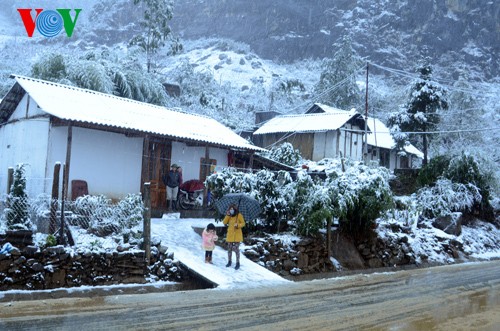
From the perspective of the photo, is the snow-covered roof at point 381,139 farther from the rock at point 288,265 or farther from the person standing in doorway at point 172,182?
the rock at point 288,265

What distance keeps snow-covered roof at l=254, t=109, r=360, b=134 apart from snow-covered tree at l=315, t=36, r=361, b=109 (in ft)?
58.1

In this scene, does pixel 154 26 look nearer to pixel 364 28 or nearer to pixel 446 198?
pixel 446 198

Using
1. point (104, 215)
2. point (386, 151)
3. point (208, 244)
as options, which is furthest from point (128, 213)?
point (386, 151)

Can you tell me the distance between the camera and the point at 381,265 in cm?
1638

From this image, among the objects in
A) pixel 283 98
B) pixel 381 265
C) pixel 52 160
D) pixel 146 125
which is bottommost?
pixel 381 265

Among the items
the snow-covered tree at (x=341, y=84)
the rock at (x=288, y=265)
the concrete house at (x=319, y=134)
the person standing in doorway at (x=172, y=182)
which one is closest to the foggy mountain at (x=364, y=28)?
the snow-covered tree at (x=341, y=84)

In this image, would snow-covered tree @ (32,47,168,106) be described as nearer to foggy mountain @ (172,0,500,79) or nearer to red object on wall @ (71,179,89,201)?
red object on wall @ (71,179,89,201)

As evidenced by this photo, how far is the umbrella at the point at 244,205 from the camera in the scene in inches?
528

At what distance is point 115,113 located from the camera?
57.7ft

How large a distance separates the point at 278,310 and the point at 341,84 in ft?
163

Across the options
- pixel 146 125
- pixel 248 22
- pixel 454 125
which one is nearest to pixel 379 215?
pixel 146 125

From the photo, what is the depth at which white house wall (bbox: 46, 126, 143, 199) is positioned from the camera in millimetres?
15734

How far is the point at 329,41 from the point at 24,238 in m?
87.9

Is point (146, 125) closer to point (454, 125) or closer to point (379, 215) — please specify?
point (379, 215)
